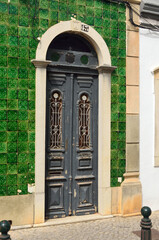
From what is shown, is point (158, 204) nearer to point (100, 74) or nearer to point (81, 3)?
point (100, 74)

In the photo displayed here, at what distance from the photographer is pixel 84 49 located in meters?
6.38

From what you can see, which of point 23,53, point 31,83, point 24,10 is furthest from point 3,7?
point 31,83

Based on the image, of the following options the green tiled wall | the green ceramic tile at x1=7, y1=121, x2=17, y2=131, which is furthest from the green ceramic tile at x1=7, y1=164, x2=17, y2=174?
the green ceramic tile at x1=7, y1=121, x2=17, y2=131

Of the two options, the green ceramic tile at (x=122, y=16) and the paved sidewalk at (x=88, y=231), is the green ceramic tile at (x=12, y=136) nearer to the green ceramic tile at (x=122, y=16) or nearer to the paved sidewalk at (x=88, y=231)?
the paved sidewalk at (x=88, y=231)

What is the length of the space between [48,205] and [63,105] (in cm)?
200

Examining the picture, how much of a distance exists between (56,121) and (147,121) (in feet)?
7.01

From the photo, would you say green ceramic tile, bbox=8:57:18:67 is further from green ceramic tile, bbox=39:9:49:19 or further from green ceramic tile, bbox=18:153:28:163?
green ceramic tile, bbox=18:153:28:163

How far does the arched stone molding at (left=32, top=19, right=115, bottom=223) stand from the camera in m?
5.66

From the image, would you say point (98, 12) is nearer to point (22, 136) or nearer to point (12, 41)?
point (12, 41)

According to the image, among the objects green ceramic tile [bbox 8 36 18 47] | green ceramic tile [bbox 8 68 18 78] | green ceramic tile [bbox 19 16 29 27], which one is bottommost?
green ceramic tile [bbox 8 68 18 78]

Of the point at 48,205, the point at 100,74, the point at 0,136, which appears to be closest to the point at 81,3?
the point at 100,74

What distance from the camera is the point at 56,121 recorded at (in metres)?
6.06

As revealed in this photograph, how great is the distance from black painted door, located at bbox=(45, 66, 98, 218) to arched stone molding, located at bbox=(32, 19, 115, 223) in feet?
0.54

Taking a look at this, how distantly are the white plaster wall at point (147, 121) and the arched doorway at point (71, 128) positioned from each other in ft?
3.66
